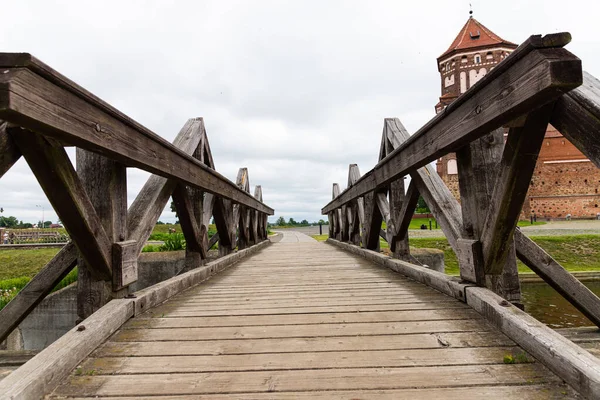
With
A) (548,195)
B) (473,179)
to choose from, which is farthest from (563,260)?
(548,195)

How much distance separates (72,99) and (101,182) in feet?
2.66

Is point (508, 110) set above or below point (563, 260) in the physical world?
above

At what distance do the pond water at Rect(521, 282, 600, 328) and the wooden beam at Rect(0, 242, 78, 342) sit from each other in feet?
23.1

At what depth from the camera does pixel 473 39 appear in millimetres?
36219

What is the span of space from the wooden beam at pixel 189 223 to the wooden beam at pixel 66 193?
1.29 m

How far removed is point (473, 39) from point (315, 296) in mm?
41010

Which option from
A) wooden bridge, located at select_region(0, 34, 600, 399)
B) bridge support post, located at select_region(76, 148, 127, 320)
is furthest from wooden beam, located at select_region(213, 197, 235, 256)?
bridge support post, located at select_region(76, 148, 127, 320)

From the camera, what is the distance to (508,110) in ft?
5.55

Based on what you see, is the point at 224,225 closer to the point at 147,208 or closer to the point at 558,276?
the point at 147,208

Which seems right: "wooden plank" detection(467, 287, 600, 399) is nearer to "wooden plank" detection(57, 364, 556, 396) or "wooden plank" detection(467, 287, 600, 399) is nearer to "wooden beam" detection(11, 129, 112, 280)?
"wooden plank" detection(57, 364, 556, 396)

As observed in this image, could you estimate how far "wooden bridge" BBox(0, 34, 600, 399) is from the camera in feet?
4.75

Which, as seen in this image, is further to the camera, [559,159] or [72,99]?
[559,159]

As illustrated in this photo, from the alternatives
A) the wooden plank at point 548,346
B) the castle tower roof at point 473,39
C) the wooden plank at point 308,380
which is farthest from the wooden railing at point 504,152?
the castle tower roof at point 473,39

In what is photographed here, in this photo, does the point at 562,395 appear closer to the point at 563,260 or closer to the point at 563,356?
the point at 563,356
